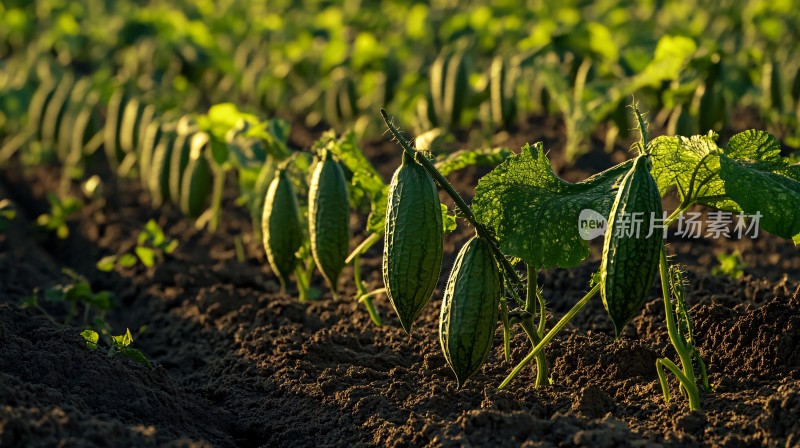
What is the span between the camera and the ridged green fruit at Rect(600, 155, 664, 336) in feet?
7.51

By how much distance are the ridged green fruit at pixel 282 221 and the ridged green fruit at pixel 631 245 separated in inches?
59.2

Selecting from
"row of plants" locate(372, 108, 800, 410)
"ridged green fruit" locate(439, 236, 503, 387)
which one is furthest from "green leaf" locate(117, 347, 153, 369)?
"ridged green fruit" locate(439, 236, 503, 387)

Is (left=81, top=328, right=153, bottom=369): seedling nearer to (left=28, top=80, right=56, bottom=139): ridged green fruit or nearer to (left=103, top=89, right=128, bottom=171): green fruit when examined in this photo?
(left=103, top=89, right=128, bottom=171): green fruit

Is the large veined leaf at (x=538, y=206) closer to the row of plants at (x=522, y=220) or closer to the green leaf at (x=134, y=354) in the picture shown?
the row of plants at (x=522, y=220)

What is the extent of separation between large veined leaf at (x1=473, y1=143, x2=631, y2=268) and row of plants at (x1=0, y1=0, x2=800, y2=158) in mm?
2537

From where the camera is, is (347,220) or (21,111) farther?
(21,111)

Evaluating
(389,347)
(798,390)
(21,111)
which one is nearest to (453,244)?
(389,347)

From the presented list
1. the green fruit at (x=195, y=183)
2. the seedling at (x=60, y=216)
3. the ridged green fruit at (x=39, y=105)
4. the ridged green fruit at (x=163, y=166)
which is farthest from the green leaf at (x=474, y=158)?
the ridged green fruit at (x=39, y=105)

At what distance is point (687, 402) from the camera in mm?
2654

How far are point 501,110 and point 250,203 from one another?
1768 mm

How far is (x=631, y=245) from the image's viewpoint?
7.55 ft

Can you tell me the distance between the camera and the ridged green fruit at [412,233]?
2.58 meters

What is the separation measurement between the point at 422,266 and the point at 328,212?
0.70 meters

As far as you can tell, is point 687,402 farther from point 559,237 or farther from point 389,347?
point 389,347
